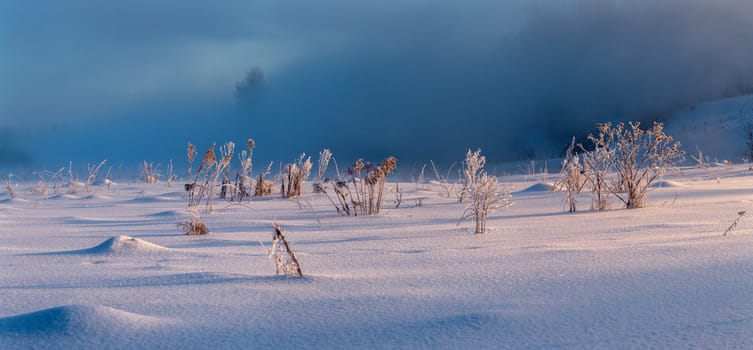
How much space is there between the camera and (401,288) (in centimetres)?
205

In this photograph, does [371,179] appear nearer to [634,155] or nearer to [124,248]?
[634,155]

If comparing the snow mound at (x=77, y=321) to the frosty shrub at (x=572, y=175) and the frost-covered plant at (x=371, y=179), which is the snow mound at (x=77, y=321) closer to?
the frost-covered plant at (x=371, y=179)

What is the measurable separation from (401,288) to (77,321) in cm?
92

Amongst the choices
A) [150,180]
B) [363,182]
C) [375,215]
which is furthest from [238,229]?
[150,180]

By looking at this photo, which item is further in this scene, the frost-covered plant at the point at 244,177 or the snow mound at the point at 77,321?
the frost-covered plant at the point at 244,177

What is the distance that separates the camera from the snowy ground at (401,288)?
1497mm

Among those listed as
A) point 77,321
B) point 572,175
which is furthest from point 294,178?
point 77,321

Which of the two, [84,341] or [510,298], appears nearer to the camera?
[84,341]

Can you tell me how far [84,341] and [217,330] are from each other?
0.97 feet

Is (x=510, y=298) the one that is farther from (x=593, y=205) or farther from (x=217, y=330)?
(x=593, y=205)

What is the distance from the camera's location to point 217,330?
1.60m

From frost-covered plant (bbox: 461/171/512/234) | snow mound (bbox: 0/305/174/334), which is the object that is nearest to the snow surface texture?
snow mound (bbox: 0/305/174/334)

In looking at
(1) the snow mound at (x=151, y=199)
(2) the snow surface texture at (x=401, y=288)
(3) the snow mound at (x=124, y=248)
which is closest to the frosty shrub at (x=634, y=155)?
(2) the snow surface texture at (x=401, y=288)

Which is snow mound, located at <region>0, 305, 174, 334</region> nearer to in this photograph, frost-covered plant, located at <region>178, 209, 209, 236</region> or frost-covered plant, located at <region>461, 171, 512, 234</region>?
frost-covered plant, located at <region>178, 209, 209, 236</region>
